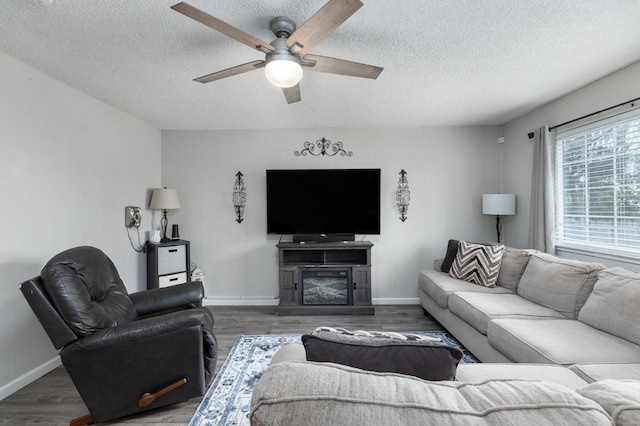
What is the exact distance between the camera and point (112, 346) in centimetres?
169

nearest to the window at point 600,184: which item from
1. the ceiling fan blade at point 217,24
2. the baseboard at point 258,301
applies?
the baseboard at point 258,301

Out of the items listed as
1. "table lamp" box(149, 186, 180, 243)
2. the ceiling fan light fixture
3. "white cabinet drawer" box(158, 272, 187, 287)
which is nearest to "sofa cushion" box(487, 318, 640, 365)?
the ceiling fan light fixture

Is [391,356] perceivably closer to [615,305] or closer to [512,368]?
[512,368]

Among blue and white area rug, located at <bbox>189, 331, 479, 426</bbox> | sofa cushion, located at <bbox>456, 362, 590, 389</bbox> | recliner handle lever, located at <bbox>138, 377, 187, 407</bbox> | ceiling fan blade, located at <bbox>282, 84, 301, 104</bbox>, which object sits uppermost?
ceiling fan blade, located at <bbox>282, 84, 301, 104</bbox>

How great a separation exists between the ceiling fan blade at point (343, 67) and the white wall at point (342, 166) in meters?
2.12

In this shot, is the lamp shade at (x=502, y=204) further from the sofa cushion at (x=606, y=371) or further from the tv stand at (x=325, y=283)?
the sofa cushion at (x=606, y=371)

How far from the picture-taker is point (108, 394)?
1.75m

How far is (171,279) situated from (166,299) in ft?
4.37

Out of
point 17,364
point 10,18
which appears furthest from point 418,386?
point 17,364

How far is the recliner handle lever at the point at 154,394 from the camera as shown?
5.86 ft

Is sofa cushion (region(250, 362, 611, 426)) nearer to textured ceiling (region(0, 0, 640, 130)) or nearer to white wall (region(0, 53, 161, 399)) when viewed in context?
textured ceiling (region(0, 0, 640, 130))

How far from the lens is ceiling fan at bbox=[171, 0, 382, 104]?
4.53 feet

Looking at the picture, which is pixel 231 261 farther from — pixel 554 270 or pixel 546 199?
pixel 546 199

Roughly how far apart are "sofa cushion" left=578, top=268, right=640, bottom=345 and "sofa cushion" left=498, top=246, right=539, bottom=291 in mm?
774
